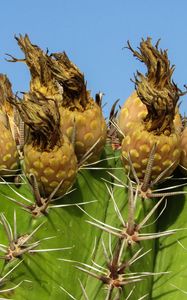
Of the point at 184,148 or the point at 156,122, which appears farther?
the point at 184,148

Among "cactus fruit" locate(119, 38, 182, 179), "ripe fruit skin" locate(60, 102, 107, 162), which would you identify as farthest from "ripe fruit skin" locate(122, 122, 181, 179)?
"ripe fruit skin" locate(60, 102, 107, 162)

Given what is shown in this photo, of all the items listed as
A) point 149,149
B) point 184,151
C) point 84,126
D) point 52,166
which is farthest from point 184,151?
point 52,166

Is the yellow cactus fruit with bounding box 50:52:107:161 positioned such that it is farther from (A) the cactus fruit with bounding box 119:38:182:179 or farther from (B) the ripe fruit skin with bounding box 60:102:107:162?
(A) the cactus fruit with bounding box 119:38:182:179

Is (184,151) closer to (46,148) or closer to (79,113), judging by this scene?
(79,113)

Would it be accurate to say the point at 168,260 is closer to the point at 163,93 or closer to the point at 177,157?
the point at 177,157

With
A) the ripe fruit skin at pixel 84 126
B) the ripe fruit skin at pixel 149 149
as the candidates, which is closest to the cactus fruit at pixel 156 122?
the ripe fruit skin at pixel 149 149

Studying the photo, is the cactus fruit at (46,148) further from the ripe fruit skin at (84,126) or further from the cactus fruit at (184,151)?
the cactus fruit at (184,151)

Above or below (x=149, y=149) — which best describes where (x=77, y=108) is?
above
